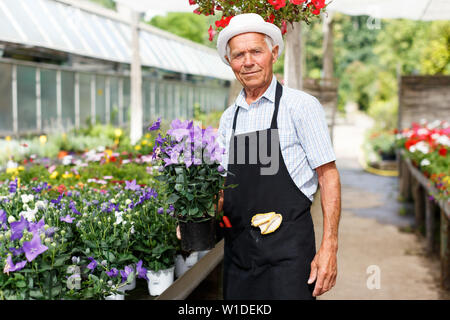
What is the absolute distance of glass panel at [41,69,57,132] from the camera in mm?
9367

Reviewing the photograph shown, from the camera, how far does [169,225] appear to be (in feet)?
7.30

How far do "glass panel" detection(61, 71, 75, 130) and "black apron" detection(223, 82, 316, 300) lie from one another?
344 inches

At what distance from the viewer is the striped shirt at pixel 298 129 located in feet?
5.76

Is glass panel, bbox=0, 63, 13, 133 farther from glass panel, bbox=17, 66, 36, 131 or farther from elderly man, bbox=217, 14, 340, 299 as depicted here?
elderly man, bbox=217, 14, 340, 299

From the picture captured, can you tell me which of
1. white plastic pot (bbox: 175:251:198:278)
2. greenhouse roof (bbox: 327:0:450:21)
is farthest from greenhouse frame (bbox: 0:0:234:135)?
white plastic pot (bbox: 175:251:198:278)

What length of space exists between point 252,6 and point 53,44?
7806mm

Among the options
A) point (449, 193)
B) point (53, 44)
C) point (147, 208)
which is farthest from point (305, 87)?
point (53, 44)

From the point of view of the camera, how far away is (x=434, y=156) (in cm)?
569

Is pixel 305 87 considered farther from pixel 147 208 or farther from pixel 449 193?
pixel 147 208

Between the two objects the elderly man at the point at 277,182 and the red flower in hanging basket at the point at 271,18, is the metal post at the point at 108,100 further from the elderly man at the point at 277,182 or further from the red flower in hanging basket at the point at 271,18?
the elderly man at the point at 277,182

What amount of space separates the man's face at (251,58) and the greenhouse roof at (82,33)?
5384mm

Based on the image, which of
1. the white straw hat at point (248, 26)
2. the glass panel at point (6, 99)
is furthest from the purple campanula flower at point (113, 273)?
the glass panel at point (6, 99)

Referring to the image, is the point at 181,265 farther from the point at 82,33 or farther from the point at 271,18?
the point at 82,33

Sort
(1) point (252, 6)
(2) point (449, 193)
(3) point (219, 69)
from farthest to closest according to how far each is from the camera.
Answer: (3) point (219, 69) → (2) point (449, 193) → (1) point (252, 6)
